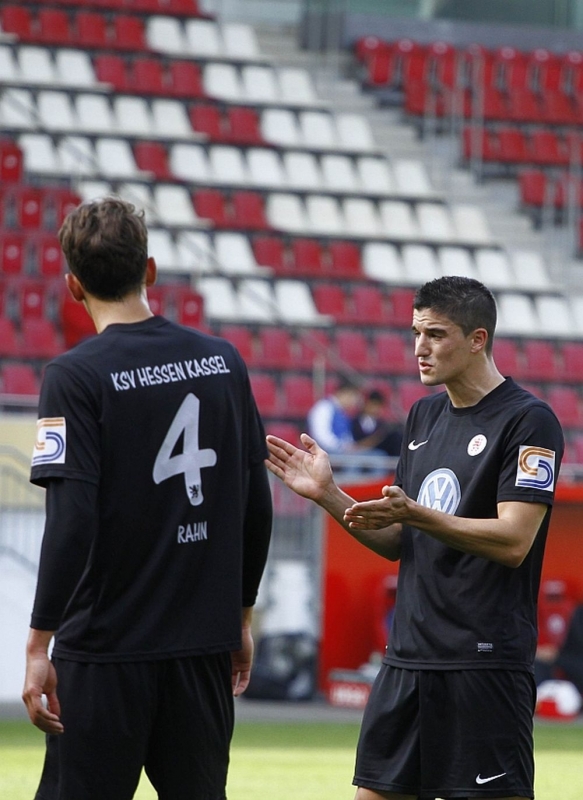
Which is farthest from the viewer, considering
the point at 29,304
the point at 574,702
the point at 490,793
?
the point at 29,304

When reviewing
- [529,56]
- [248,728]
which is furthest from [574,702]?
[529,56]

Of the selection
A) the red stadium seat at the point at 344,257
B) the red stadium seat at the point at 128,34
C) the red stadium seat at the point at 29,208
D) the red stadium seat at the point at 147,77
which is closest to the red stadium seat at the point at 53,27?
the red stadium seat at the point at 128,34

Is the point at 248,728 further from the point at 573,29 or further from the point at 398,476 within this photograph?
the point at 573,29

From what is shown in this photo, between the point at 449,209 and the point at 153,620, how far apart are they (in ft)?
55.5

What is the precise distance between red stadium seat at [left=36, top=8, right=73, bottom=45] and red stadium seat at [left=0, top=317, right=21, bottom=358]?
5.70 meters

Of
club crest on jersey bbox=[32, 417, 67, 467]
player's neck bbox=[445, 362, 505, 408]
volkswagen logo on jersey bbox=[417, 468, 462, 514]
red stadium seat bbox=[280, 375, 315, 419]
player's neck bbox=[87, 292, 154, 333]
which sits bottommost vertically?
red stadium seat bbox=[280, 375, 315, 419]

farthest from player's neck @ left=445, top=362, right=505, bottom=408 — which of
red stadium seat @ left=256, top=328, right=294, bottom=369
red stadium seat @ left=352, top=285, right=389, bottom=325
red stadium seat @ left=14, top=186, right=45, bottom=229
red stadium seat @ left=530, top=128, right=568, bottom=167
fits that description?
red stadium seat @ left=530, top=128, right=568, bottom=167

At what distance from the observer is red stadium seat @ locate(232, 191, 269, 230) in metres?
18.2

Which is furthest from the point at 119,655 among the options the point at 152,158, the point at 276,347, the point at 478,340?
the point at 152,158

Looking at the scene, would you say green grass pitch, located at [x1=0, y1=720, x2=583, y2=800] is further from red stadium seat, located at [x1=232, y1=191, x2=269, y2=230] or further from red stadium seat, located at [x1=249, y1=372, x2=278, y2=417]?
red stadium seat, located at [x1=232, y1=191, x2=269, y2=230]

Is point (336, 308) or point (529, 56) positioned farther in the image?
point (529, 56)

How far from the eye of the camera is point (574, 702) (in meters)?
11.6

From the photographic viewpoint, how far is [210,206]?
59.8 feet

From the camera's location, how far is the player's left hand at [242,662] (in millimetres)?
3646
